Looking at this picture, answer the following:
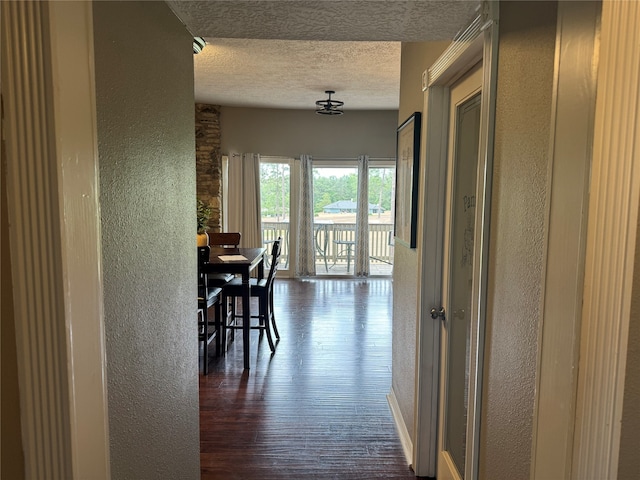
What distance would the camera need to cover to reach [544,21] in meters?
1.04

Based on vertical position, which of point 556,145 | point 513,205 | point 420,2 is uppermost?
point 420,2

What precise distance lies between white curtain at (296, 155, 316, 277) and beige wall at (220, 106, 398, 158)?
0.32 m

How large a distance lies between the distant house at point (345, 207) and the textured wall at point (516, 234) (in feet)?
21.3

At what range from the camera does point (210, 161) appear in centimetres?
727

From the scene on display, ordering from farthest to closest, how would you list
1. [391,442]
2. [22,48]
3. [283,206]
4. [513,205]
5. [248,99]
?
1. [283,206]
2. [248,99]
3. [391,442]
4. [513,205]
5. [22,48]

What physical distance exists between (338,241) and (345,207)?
71cm

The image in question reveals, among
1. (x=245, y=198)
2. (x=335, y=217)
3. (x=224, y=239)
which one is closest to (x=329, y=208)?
(x=335, y=217)

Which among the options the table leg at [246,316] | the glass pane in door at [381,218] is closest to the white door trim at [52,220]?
the table leg at [246,316]

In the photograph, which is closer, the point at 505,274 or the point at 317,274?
the point at 505,274

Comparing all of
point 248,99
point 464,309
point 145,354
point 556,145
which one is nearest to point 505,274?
point 556,145

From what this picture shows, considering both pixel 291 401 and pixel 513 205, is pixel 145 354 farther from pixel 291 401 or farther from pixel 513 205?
pixel 291 401

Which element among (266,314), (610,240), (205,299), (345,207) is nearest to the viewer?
(610,240)

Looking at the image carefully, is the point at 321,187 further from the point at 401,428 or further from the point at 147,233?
the point at 147,233

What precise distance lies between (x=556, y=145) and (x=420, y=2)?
0.60 metres
